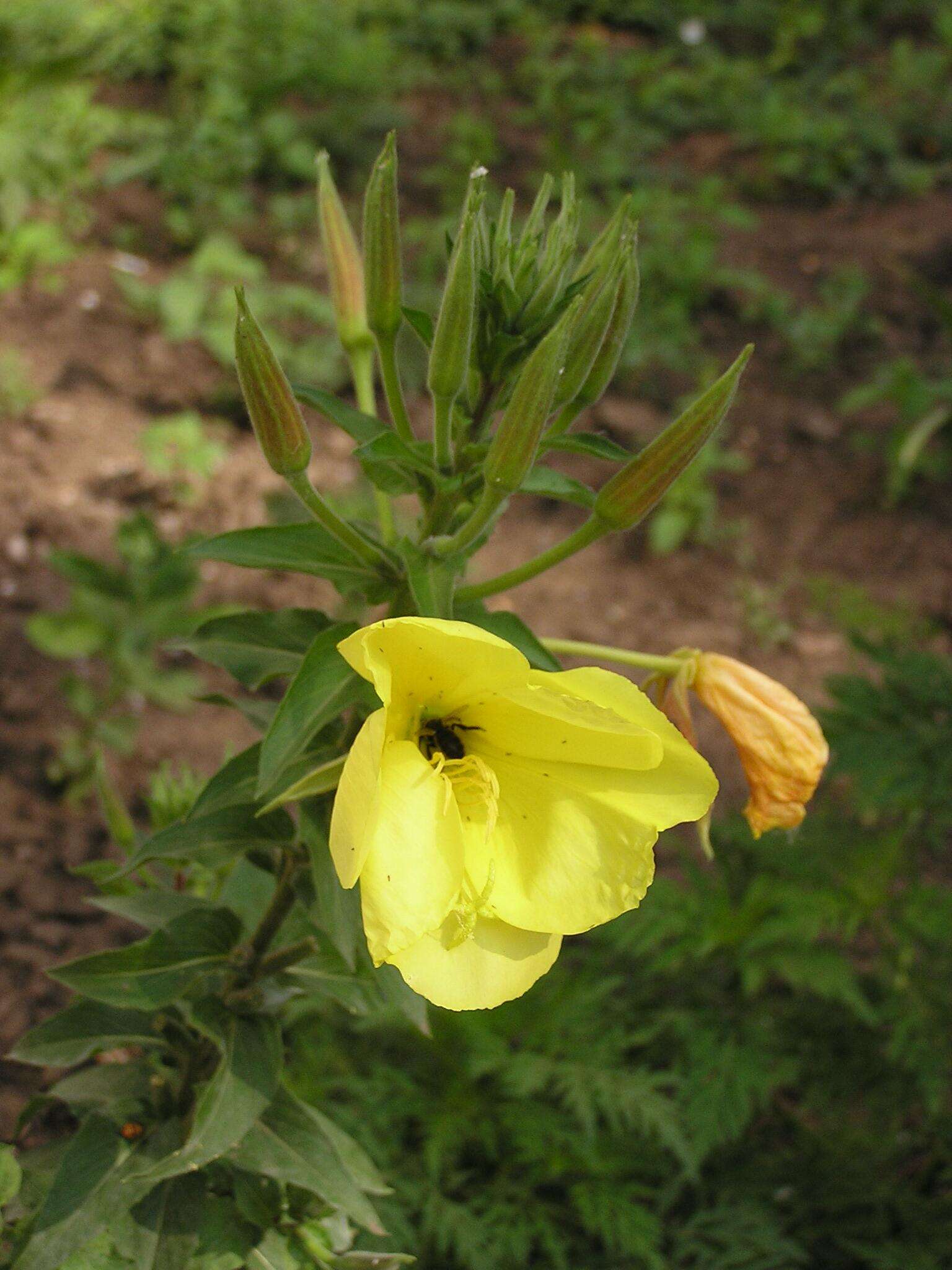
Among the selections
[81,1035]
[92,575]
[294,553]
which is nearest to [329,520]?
[294,553]

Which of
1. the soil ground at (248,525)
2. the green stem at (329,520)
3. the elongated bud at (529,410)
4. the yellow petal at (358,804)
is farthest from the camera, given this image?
the soil ground at (248,525)

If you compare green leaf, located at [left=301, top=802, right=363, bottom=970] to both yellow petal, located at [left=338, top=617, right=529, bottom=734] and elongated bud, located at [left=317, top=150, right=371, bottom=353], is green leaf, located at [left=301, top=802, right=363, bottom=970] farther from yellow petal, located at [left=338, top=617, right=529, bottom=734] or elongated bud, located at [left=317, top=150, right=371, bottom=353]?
elongated bud, located at [left=317, top=150, right=371, bottom=353]

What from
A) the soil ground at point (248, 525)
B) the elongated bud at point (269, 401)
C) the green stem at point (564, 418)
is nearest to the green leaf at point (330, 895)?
the elongated bud at point (269, 401)

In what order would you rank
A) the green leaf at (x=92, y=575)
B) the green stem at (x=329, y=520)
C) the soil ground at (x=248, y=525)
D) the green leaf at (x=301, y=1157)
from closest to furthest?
the green stem at (x=329, y=520), the green leaf at (x=301, y=1157), the green leaf at (x=92, y=575), the soil ground at (x=248, y=525)

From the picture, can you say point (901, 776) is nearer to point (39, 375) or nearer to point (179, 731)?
point (179, 731)

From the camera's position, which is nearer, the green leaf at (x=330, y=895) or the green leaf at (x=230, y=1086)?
the green leaf at (x=330, y=895)

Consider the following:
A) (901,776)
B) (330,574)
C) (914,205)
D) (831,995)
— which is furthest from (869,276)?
(330,574)

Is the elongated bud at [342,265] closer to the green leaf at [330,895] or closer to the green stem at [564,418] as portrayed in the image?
the green stem at [564,418]

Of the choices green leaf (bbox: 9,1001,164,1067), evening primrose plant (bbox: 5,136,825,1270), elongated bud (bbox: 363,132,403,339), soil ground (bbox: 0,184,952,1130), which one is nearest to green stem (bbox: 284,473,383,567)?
evening primrose plant (bbox: 5,136,825,1270)
